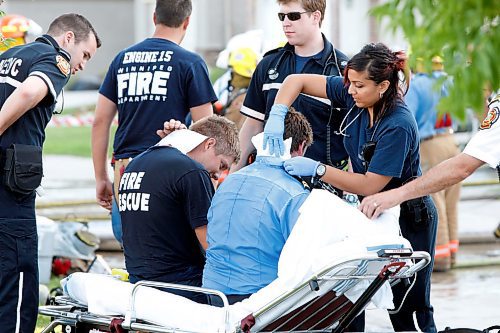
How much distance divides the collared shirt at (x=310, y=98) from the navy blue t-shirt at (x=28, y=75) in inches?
42.0

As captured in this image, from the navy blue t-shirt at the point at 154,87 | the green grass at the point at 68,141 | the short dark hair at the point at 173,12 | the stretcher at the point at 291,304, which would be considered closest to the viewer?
the stretcher at the point at 291,304

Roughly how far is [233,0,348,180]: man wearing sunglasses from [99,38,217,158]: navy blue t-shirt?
0.35 meters

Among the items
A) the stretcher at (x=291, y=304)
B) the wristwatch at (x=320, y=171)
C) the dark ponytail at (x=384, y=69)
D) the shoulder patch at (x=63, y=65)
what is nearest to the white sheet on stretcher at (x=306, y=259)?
the stretcher at (x=291, y=304)

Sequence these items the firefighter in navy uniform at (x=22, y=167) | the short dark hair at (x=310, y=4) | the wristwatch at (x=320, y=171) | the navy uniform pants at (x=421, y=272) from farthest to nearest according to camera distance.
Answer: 1. the short dark hair at (x=310, y=4)
2. the firefighter in navy uniform at (x=22, y=167)
3. the navy uniform pants at (x=421, y=272)
4. the wristwatch at (x=320, y=171)

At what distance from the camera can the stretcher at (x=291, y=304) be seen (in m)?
4.18

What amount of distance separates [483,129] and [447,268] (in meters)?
4.68

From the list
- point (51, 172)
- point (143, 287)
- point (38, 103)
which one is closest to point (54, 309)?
point (143, 287)

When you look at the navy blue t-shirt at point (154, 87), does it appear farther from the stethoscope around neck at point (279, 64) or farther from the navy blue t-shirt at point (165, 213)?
the navy blue t-shirt at point (165, 213)

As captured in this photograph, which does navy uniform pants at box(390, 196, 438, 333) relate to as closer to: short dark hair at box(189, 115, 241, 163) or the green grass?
short dark hair at box(189, 115, 241, 163)

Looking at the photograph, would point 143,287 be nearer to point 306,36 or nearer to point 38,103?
point 38,103

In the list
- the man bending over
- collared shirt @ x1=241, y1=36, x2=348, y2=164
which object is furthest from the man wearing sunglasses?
the man bending over

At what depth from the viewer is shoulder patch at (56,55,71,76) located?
5406mm

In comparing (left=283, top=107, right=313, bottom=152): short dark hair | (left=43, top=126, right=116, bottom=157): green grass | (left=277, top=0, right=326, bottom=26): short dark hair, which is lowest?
(left=43, top=126, right=116, bottom=157): green grass

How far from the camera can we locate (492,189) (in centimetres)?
1387
